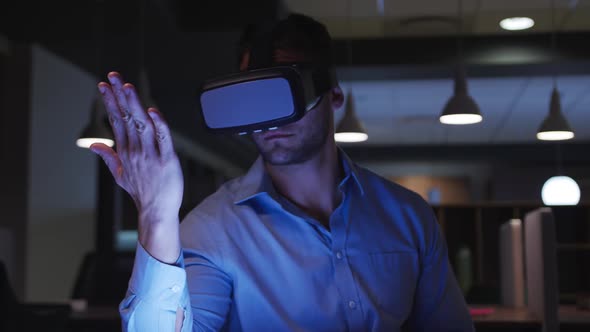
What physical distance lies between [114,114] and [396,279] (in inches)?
25.4

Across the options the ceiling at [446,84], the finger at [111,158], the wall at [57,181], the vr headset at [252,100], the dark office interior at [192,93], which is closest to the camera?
the vr headset at [252,100]

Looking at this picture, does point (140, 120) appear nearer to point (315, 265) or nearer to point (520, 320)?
point (315, 265)

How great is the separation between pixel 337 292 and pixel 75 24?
5000mm

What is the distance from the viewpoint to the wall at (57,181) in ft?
21.9

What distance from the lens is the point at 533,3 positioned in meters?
5.98

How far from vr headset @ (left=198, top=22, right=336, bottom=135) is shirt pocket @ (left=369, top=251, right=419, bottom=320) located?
0.53 metres

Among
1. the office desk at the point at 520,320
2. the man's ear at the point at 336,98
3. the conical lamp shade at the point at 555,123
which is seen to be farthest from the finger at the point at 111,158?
the conical lamp shade at the point at 555,123

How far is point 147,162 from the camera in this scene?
38.8 inches

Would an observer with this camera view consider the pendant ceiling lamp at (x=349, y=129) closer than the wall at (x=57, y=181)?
Yes

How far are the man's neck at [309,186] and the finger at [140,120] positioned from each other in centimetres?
56

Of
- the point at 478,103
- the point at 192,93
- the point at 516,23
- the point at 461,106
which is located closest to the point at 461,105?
the point at 461,106

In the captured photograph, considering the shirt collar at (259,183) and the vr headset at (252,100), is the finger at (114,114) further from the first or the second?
the shirt collar at (259,183)

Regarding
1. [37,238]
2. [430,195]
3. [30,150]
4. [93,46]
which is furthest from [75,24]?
[430,195]

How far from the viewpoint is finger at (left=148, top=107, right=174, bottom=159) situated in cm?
97
